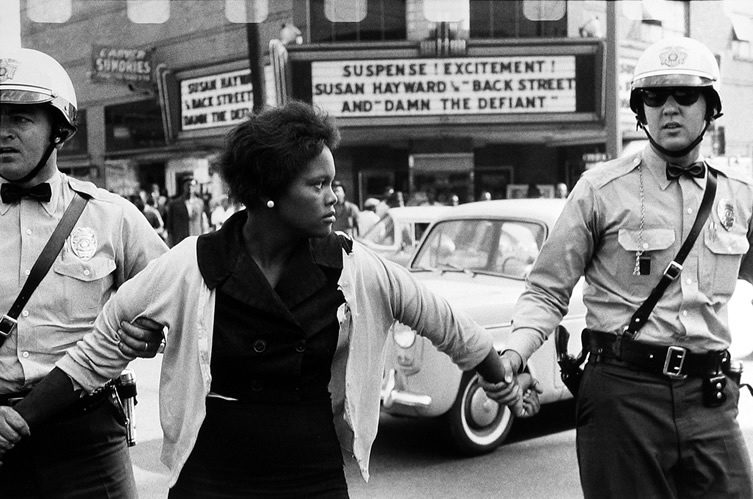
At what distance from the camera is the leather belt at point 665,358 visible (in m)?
3.18

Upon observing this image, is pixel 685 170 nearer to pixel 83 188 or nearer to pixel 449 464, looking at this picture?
pixel 83 188

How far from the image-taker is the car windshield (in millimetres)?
7082

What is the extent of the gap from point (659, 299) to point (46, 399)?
195 cm

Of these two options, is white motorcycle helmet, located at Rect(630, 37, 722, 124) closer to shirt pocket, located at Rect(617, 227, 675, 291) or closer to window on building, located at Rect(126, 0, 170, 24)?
shirt pocket, located at Rect(617, 227, 675, 291)

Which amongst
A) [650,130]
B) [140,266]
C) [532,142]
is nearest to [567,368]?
[650,130]

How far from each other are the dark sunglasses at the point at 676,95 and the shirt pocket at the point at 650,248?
0.45 m

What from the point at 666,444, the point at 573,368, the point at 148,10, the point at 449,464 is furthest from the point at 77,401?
the point at 148,10

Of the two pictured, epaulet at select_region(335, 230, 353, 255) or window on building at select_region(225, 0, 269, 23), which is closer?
epaulet at select_region(335, 230, 353, 255)

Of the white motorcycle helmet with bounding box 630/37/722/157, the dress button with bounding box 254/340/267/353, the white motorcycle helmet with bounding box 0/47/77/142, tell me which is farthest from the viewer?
the white motorcycle helmet with bounding box 630/37/722/157

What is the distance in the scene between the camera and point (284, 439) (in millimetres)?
2521

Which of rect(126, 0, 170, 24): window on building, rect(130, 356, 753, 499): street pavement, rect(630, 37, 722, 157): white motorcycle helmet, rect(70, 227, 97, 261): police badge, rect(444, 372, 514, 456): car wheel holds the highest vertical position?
rect(126, 0, 170, 24): window on building

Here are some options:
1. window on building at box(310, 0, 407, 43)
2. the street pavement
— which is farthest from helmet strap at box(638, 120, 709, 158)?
window on building at box(310, 0, 407, 43)

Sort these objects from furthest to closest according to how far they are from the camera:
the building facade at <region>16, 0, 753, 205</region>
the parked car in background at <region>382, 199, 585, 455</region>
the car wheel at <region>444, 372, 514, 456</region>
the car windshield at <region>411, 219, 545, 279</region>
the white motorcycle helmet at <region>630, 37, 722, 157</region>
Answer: the building facade at <region>16, 0, 753, 205</region>
the car windshield at <region>411, 219, 545, 279</region>
the car wheel at <region>444, 372, 514, 456</region>
the parked car in background at <region>382, 199, 585, 455</region>
the white motorcycle helmet at <region>630, 37, 722, 157</region>

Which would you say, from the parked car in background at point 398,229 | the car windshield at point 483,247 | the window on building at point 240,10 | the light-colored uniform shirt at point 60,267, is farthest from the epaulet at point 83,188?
the window on building at point 240,10
